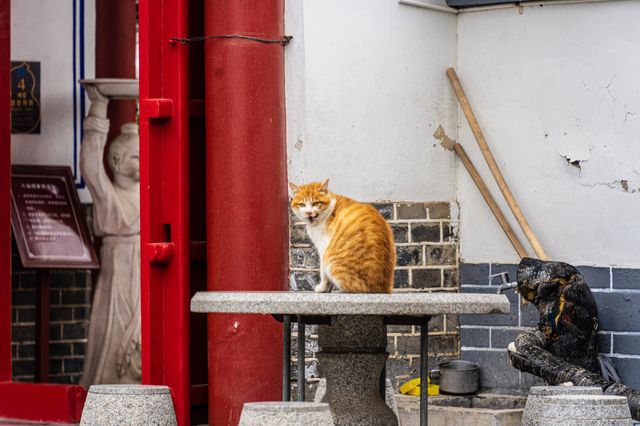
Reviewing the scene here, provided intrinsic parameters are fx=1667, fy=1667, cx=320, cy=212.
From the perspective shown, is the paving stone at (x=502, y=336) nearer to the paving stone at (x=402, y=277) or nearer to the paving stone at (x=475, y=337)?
the paving stone at (x=475, y=337)

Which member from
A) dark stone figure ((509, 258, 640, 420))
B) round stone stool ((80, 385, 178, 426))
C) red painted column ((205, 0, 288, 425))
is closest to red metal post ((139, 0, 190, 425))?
red painted column ((205, 0, 288, 425))

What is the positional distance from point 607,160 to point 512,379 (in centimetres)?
132

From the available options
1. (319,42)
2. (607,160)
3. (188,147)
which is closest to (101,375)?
(188,147)

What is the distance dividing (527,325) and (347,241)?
209 cm

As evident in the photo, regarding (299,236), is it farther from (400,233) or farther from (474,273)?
(474,273)

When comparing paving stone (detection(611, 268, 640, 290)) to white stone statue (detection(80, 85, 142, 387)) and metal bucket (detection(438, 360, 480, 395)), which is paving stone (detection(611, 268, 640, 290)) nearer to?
metal bucket (detection(438, 360, 480, 395))

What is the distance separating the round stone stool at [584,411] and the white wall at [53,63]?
582 centimetres

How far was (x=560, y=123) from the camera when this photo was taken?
9.02m

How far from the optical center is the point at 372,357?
7.43 m

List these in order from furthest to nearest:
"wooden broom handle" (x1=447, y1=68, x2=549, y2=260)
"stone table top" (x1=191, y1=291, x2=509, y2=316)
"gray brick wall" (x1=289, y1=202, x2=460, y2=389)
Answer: "gray brick wall" (x1=289, y1=202, x2=460, y2=389) → "wooden broom handle" (x1=447, y1=68, x2=549, y2=260) → "stone table top" (x1=191, y1=291, x2=509, y2=316)

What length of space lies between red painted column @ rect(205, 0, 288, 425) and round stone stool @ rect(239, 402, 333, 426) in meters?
2.63

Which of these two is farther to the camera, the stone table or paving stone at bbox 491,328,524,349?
paving stone at bbox 491,328,524,349

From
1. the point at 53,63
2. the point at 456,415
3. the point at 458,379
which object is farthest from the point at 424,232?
the point at 53,63

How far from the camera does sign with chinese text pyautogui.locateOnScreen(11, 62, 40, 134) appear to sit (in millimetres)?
11797
